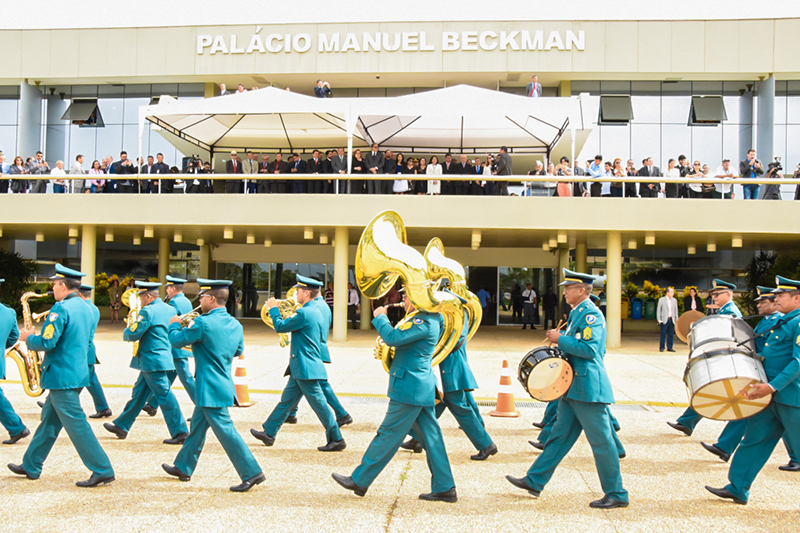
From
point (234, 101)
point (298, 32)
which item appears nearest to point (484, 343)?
point (234, 101)

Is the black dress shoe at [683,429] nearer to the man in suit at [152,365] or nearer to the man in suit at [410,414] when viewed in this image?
the man in suit at [410,414]

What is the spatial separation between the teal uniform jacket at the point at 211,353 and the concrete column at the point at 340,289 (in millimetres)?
10562

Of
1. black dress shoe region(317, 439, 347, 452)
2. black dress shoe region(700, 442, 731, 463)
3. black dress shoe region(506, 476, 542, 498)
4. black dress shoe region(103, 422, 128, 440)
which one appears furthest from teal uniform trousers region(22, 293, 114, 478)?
black dress shoe region(700, 442, 731, 463)

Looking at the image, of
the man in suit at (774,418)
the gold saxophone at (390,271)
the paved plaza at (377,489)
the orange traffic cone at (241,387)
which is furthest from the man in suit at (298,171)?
the man in suit at (774,418)

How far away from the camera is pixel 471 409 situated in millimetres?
6262

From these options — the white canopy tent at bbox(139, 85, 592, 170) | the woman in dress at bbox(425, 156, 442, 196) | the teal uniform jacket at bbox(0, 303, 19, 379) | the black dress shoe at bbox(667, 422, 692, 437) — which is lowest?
the black dress shoe at bbox(667, 422, 692, 437)

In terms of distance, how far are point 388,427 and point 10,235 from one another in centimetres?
2071

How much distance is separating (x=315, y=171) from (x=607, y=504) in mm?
13418

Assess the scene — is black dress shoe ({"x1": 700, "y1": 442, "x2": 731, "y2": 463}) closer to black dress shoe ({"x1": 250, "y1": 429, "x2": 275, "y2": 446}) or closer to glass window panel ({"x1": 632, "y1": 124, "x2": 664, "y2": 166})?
black dress shoe ({"x1": 250, "y1": 429, "x2": 275, "y2": 446})

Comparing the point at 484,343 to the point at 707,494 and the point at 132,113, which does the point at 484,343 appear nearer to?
the point at 707,494

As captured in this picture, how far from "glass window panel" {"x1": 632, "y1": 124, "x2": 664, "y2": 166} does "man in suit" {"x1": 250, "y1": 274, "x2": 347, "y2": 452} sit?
19.2m

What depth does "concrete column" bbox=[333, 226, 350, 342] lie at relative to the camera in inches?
633

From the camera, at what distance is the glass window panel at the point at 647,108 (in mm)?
23047

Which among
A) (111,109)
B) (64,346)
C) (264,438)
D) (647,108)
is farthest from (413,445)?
(111,109)
